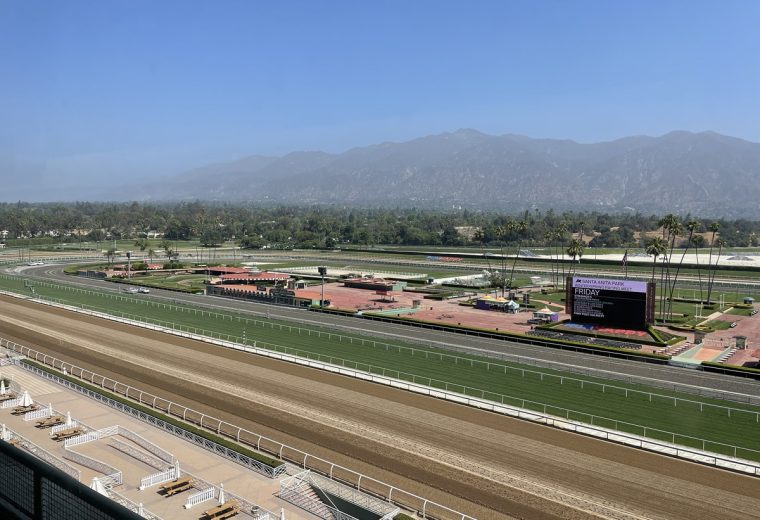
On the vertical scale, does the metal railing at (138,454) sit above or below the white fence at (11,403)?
below

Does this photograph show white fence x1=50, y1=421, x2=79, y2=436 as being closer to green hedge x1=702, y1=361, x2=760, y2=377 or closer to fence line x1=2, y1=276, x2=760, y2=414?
fence line x1=2, y1=276, x2=760, y2=414

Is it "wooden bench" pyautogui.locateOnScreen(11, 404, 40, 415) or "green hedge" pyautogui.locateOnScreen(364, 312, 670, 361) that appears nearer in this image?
"wooden bench" pyautogui.locateOnScreen(11, 404, 40, 415)

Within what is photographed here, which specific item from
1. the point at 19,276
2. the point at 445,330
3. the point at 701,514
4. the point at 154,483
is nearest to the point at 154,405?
the point at 154,483

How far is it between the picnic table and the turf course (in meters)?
21.1

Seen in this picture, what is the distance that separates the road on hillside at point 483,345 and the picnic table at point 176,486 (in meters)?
33.6

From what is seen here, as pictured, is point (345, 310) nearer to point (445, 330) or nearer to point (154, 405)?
point (445, 330)

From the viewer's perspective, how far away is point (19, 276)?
11431 cm

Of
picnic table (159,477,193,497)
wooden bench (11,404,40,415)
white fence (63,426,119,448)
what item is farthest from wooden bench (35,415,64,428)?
picnic table (159,477,193,497)

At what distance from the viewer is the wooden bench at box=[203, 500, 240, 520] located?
22.6 m

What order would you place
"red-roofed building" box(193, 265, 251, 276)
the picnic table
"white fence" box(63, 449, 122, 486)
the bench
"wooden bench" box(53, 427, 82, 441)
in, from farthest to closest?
"red-roofed building" box(193, 265, 251, 276)
"wooden bench" box(53, 427, 82, 441)
"white fence" box(63, 449, 122, 486)
the picnic table
the bench

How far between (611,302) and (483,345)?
1363 centimetres

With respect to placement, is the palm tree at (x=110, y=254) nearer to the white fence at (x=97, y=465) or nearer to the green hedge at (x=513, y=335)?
the green hedge at (x=513, y=335)

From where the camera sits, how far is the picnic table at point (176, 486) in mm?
24641

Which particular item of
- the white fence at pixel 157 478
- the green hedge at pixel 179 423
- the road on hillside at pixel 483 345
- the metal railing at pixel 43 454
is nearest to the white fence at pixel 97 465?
the metal railing at pixel 43 454
